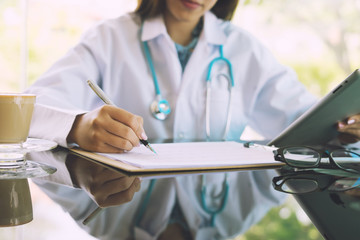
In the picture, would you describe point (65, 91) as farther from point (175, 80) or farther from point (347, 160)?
point (347, 160)

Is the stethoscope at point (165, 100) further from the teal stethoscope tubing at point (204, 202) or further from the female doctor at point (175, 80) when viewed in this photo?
the teal stethoscope tubing at point (204, 202)

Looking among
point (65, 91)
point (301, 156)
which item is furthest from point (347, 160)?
point (65, 91)

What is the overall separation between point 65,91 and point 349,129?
2.48 feet

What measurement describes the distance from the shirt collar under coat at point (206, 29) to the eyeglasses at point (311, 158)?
2.32 feet

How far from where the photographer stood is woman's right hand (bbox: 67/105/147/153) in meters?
0.83

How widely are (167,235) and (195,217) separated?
9cm

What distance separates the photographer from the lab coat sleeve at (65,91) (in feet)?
3.23

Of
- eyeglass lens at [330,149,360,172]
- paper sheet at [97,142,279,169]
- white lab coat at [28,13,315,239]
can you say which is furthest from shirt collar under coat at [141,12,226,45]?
eyeglass lens at [330,149,360,172]

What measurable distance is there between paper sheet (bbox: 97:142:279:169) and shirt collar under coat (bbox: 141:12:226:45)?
57 cm

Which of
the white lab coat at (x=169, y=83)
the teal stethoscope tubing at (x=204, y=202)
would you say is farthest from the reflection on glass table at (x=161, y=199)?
the white lab coat at (x=169, y=83)

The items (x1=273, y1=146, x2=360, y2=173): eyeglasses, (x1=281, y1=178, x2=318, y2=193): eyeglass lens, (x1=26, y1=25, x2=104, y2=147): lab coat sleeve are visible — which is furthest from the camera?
(x1=26, y1=25, x2=104, y2=147): lab coat sleeve

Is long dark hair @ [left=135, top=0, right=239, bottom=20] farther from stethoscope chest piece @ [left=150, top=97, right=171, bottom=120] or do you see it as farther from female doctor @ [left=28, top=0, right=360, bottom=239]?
stethoscope chest piece @ [left=150, top=97, right=171, bottom=120]

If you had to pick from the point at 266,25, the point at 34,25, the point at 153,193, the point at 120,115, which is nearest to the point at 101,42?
the point at 120,115

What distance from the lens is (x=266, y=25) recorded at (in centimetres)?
437
